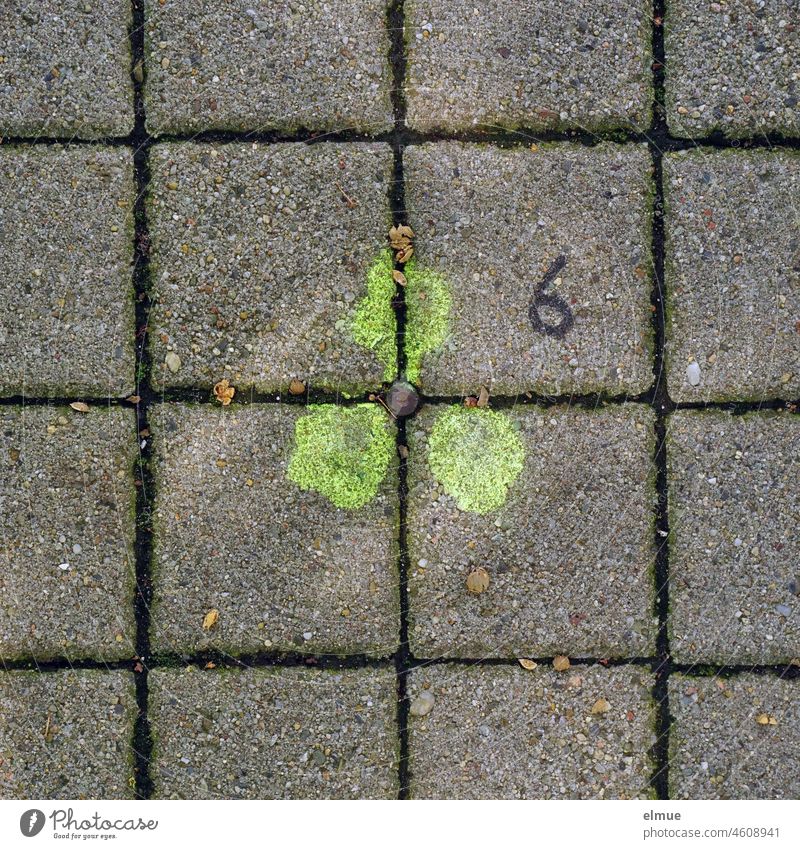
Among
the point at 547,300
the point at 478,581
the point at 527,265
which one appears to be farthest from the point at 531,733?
the point at 527,265

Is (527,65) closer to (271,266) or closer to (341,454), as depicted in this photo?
(271,266)

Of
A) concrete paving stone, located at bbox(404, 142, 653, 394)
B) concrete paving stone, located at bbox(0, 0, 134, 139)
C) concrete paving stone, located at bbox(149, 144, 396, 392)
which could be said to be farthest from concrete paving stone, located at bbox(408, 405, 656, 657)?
concrete paving stone, located at bbox(0, 0, 134, 139)

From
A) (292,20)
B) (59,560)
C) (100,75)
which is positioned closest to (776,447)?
(292,20)

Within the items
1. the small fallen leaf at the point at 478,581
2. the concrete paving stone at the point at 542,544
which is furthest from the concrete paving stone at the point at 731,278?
the small fallen leaf at the point at 478,581

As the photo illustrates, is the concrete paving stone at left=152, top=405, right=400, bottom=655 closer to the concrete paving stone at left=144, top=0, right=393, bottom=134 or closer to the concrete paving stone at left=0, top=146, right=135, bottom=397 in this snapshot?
the concrete paving stone at left=0, top=146, right=135, bottom=397

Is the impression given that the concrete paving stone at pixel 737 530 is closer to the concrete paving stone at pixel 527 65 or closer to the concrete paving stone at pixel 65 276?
the concrete paving stone at pixel 527 65
